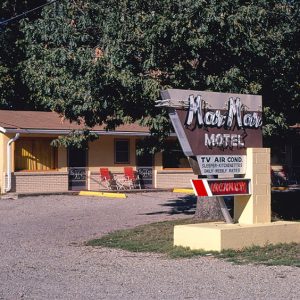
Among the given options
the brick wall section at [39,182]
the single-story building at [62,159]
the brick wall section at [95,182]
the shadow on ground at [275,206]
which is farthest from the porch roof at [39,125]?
the shadow on ground at [275,206]

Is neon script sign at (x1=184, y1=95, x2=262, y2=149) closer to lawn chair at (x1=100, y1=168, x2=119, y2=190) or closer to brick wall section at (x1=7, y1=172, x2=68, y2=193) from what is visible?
brick wall section at (x1=7, y1=172, x2=68, y2=193)

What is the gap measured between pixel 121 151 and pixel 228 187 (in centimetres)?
1825

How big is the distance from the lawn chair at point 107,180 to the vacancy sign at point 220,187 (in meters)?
16.8

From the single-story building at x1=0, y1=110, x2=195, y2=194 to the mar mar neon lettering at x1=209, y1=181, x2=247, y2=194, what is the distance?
13017 millimetres

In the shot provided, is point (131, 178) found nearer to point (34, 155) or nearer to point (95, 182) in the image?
point (95, 182)

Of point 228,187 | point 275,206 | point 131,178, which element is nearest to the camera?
point 228,187

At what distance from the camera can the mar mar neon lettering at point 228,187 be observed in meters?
13.3

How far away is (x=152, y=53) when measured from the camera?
1508cm

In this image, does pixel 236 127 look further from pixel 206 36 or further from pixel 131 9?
pixel 131 9

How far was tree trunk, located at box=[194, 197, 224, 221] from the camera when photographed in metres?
17.4

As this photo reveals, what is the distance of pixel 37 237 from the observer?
16.0m

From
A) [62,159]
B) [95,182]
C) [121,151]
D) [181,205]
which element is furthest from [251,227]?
[121,151]

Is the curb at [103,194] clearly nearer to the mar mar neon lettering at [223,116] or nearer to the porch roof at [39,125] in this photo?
the porch roof at [39,125]

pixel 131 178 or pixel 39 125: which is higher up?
pixel 39 125
